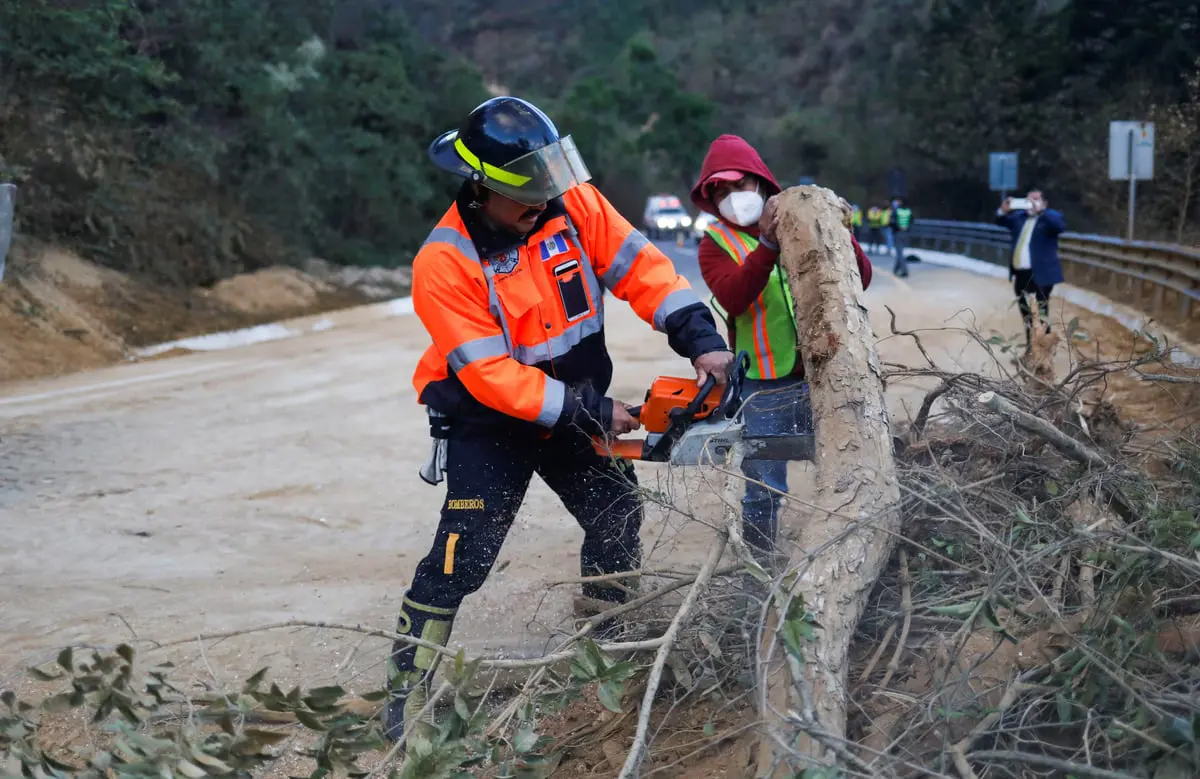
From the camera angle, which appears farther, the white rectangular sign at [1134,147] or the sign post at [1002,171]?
the sign post at [1002,171]

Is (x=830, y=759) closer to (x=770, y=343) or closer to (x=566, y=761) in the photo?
(x=566, y=761)

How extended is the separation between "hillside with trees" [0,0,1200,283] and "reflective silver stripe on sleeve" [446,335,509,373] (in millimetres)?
12931

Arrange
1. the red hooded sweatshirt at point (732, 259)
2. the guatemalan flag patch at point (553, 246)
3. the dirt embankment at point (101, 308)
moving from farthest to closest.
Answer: the dirt embankment at point (101, 308) → the red hooded sweatshirt at point (732, 259) → the guatemalan flag patch at point (553, 246)

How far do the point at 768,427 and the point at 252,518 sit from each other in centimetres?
351

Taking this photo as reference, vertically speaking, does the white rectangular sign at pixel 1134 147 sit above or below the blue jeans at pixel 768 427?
above

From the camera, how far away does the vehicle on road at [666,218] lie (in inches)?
1623


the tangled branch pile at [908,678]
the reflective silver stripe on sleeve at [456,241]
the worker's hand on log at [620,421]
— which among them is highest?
the reflective silver stripe on sleeve at [456,241]

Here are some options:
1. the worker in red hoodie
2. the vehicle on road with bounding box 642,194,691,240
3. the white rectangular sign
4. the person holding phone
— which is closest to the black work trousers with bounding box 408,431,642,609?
the worker in red hoodie

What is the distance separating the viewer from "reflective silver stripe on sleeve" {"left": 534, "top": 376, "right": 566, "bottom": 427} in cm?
361

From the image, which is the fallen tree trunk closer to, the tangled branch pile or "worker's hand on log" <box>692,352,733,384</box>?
the tangled branch pile

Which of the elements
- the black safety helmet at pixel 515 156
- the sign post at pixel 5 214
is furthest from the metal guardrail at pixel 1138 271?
the sign post at pixel 5 214

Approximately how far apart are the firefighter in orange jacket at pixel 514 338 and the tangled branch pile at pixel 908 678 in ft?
1.24

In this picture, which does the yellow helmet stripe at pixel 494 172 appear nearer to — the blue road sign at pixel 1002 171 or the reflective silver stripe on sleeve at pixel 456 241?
the reflective silver stripe on sleeve at pixel 456 241

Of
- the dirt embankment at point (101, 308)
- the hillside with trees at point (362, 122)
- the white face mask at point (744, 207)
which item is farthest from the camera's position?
the hillside with trees at point (362, 122)
